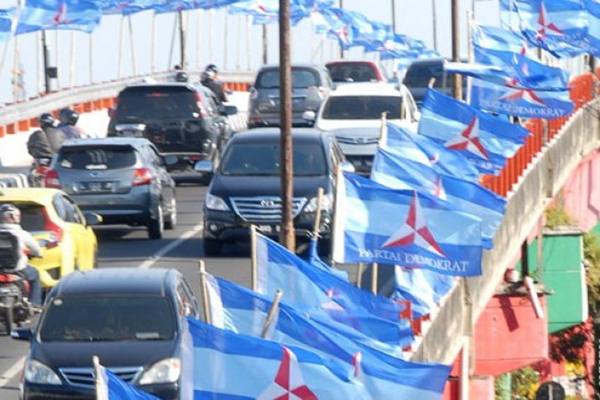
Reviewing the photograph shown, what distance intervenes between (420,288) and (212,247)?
868cm

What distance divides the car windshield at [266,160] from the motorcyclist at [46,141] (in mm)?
5393

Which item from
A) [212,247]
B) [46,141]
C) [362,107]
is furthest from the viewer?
[362,107]

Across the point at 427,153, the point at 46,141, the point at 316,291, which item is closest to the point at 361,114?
the point at 46,141

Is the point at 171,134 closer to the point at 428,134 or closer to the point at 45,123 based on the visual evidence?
the point at 45,123

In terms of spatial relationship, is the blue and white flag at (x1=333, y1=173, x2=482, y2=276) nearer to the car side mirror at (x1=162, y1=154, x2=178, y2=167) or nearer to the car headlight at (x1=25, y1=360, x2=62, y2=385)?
the car headlight at (x1=25, y1=360, x2=62, y2=385)

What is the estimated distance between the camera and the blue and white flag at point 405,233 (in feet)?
76.1

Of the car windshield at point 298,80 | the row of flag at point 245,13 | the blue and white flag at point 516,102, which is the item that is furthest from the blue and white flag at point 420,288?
the car windshield at point 298,80

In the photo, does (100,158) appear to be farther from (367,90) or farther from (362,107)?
(367,90)

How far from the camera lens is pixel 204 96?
1729 inches

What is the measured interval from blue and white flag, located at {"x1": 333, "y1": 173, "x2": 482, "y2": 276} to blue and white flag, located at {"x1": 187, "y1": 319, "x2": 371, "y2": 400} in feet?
23.3

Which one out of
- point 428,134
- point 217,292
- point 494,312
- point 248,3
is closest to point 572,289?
point 494,312

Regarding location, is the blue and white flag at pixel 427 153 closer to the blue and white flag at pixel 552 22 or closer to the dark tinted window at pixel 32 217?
the dark tinted window at pixel 32 217

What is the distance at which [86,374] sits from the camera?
20.3 m

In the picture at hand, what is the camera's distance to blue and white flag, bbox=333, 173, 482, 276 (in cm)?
2319
